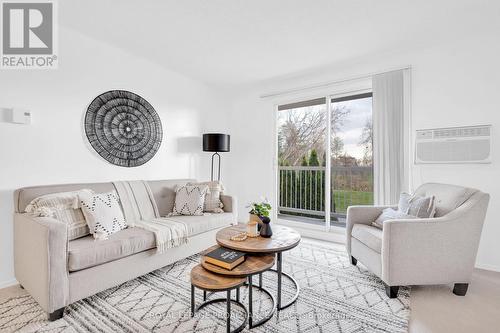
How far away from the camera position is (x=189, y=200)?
3.01 meters

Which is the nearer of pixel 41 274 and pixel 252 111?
pixel 41 274

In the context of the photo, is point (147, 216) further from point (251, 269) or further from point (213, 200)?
point (251, 269)

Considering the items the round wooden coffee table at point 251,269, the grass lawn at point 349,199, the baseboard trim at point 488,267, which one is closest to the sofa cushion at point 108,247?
the round wooden coffee table at point 251,269

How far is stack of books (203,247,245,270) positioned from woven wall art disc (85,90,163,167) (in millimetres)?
1927

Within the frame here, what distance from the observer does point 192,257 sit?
2.85m

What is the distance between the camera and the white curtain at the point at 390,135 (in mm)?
2963

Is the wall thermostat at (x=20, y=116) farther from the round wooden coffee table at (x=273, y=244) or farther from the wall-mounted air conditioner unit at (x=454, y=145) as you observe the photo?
the wall-mounted air conditioner unit at (x=454, y=145)

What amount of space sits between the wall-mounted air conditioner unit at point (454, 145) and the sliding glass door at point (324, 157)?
743 mm

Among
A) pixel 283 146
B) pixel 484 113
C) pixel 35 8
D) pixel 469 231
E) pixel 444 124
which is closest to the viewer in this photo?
pixel 469 231

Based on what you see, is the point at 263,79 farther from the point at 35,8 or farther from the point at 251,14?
the point at 35,8

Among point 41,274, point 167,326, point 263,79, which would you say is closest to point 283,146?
point 263,79

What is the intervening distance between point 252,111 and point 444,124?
2761 mm

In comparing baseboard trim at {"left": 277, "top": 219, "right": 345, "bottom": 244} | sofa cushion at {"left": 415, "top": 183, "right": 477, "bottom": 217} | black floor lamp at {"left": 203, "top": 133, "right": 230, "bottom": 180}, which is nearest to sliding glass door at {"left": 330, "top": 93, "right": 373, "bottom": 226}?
baseboard trim at {"left": 277, "top": 219, "right": 345, "bottom": 244}

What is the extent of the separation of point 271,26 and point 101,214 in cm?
244
